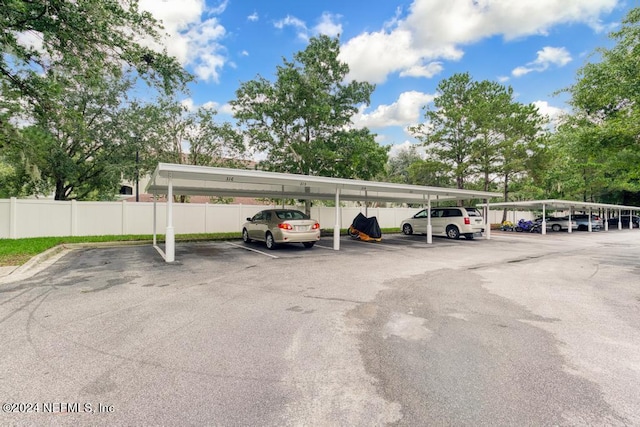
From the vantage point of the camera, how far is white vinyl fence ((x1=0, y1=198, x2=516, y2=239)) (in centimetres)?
1271

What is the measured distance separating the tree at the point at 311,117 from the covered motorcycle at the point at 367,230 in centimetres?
347

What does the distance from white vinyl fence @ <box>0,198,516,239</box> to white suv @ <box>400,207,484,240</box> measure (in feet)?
33.9

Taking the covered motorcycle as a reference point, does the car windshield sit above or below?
above

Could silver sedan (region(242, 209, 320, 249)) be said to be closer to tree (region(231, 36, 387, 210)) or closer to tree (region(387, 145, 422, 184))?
tree (region(231, 36, 387, 210))

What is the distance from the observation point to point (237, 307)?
475 cm

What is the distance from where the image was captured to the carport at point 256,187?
8.69 meters

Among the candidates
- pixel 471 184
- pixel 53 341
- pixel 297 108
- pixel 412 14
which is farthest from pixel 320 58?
pixel 471 184

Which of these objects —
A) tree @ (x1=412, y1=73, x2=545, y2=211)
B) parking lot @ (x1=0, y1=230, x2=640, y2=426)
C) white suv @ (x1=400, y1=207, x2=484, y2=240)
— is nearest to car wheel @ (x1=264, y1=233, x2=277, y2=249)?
parking lot @ (x1=0, y1=230, x2=640, y2=426)

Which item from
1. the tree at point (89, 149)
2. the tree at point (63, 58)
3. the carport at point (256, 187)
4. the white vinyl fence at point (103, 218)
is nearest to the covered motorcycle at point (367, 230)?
the carport at point (256, 187)

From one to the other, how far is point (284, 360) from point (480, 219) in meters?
15.8

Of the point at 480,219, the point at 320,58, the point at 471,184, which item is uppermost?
the point at 320,58

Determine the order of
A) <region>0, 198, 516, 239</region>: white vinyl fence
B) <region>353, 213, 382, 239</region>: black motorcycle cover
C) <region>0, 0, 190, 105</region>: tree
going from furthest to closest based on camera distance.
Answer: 1. <region>353, 213, 382, 239</region>: black motorcycle cover
2. <region>0, 198, 516, 239</region>: white vinyl fence
3. <region>0, 0, 190, 105</region>: tree

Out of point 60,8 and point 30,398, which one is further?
point 60,8

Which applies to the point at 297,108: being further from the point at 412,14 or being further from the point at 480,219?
the point at 480,219
